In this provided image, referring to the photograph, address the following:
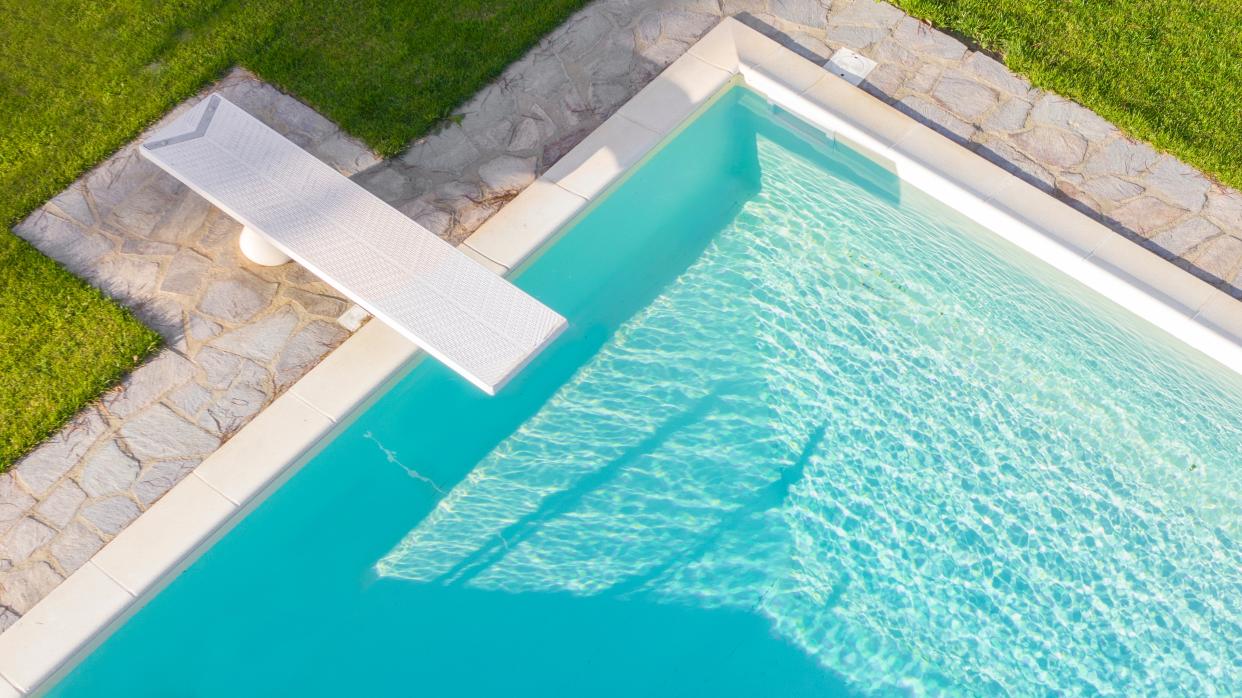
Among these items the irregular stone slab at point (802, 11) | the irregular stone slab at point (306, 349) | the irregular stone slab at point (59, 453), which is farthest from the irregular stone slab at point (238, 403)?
the irregular stone slab at point (802, 11)

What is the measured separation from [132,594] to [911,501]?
4.09 m

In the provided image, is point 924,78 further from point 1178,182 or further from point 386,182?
point 386,182

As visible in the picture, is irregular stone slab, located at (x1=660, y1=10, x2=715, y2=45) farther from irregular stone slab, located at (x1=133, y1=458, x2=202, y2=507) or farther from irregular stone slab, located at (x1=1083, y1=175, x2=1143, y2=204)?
irregular stone slab, located at (x1=133, y1=458, x2=202, y2=507)

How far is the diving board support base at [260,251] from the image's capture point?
666 centimetres

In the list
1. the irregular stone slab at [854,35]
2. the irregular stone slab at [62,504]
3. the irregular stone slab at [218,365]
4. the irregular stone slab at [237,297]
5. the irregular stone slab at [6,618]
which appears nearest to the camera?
the irregular stone slab at [6,618]

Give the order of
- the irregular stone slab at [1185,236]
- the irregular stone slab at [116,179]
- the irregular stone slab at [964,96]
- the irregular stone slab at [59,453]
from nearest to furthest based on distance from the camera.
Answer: the irregular stone slab at [59,453] < the irregular stone slab at [1185,236] < the irregular stone slab at [116,179] < the irregular stone slab at [964,96]

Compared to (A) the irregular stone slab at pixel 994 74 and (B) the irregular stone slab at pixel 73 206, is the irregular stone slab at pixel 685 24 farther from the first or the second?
(B) the irregular stone slab at pixel 73 206

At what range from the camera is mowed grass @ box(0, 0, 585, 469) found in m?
6.99

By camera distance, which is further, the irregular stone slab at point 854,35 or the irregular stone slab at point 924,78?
the irregular stone slab at point 854,35

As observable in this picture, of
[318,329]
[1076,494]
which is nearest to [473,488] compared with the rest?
[318,329]

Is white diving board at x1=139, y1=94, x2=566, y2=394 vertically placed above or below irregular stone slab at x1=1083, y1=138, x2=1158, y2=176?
below

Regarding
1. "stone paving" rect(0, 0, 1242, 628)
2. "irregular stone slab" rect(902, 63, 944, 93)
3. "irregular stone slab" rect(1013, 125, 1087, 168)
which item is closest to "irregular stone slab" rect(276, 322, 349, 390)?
"stone paving" rect(0, 0, 1242, 628)

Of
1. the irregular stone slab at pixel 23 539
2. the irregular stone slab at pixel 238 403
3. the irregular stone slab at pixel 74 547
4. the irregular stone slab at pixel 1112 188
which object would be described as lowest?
the irregular stone slab at pixel 23 539

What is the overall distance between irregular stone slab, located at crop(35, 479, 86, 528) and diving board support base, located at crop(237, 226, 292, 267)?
62.5 inches
